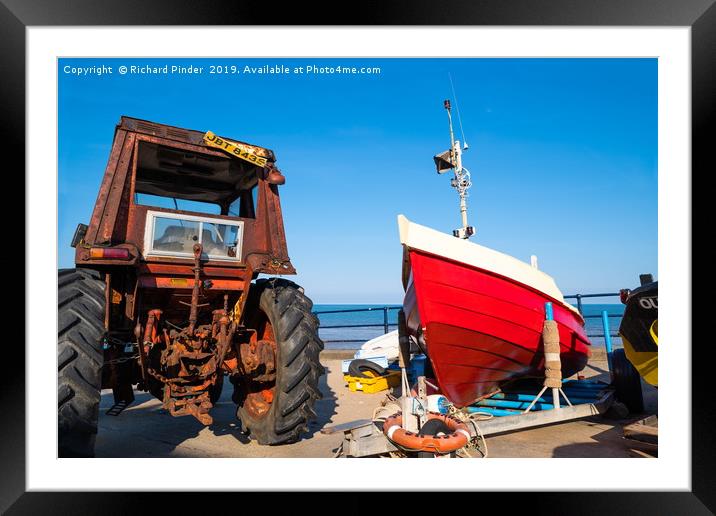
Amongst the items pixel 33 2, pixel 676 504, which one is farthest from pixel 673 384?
pixel 33 2

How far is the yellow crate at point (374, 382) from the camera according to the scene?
5.65 meters

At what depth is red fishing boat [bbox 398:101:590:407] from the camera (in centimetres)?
399

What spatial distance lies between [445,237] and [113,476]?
10.8ft

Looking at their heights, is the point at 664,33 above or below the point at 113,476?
above

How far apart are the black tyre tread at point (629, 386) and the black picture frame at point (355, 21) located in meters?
1.76

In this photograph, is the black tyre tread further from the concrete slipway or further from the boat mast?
the boat mast

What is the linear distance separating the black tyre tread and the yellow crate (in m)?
2.75

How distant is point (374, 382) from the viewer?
564 centimetres

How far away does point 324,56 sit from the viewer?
2.75m

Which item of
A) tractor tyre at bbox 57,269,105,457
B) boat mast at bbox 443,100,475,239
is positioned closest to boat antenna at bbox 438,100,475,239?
boat mast at bbox 443,100,475,239

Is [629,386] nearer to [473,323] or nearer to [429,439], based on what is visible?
[473,323]

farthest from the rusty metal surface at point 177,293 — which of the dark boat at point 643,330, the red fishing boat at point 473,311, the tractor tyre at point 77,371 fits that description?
the dark boat at point 643,330

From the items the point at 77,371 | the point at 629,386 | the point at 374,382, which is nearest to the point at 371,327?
the point at 374,382

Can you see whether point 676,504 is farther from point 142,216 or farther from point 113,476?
point 142,216
